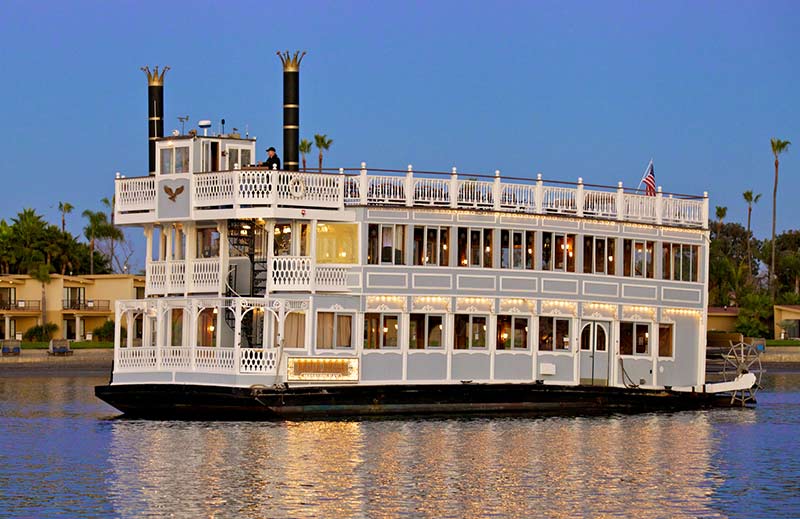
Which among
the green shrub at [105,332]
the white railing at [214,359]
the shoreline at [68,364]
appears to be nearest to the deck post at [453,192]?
the white railing at [214,359]

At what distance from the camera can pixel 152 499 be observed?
2822 centimetres

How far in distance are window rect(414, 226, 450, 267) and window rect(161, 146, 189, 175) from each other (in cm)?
651

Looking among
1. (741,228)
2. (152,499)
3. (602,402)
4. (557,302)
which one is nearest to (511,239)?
(557,302)

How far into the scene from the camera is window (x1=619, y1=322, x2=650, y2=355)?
45.3 m

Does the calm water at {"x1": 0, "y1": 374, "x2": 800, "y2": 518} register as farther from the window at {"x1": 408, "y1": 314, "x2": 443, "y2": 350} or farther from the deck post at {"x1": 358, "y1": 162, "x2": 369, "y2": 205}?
the deck post at {"x1": 358, "y1": 162, "x2": 369, "y2": 205}

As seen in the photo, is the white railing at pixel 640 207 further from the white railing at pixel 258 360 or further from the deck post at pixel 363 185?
the white railing at pixel 258 360

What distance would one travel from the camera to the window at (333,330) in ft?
136

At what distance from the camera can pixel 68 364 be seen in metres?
81.2

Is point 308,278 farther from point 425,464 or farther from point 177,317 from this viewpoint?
point 425,464

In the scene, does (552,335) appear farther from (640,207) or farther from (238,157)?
(238,157)

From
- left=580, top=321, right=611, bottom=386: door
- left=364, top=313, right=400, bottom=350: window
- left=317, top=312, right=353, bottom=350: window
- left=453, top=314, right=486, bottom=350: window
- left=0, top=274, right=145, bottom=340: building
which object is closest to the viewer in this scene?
left=317, top=312, right=353, bottom=350: window

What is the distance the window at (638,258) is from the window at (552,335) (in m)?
2.69

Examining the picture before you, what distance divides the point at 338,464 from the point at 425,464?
188cm

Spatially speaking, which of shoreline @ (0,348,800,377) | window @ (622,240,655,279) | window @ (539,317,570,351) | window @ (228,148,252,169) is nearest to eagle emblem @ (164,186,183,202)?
window @ (228,148,252,169)
